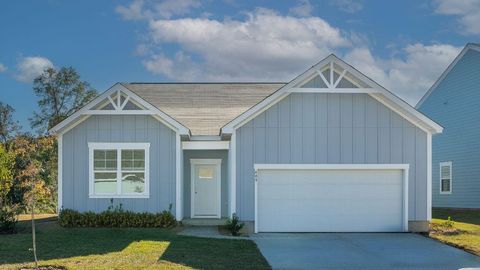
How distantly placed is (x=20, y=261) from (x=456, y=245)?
11178mm

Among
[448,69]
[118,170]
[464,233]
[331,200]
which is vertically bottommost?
[464,233]

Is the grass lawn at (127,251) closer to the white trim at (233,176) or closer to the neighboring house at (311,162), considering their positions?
the white trim at (233,176)

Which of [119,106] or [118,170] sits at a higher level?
[119,106]

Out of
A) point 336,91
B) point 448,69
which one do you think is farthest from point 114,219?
point 448,69

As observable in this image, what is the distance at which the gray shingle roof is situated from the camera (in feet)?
76.6

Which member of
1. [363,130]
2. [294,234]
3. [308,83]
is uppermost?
[308,83]

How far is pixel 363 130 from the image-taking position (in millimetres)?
19672

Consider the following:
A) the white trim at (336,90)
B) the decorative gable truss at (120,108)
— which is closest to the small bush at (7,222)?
the decorative gable truss at (120,108)

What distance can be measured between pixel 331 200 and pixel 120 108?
25.1 ft

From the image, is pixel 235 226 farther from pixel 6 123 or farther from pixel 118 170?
pixel 6 123

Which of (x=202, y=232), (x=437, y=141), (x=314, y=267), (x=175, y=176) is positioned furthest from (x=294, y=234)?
(x=437, y=141)

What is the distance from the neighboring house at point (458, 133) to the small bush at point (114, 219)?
48.6 ft

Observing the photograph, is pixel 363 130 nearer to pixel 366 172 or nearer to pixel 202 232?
pixel 366 172

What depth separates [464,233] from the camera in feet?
61.9
